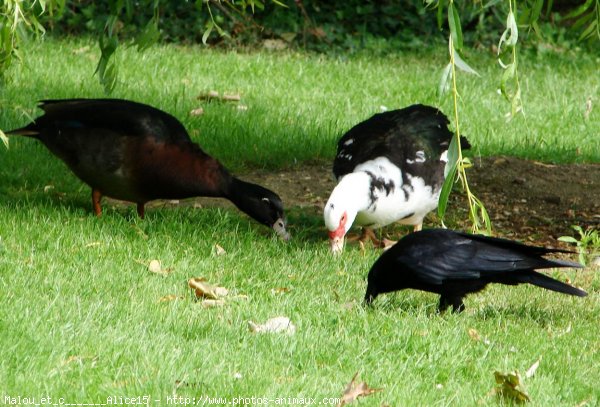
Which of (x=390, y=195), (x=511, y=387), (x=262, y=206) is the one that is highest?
(x=511, y=387)

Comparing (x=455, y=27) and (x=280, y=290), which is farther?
(x=280, y=290)

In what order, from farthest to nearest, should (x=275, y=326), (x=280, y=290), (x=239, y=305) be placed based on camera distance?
(x=280, y=290) < (x=239, y=305) < (x=275, y=326)

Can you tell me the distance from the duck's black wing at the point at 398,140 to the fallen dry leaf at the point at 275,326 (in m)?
2.18

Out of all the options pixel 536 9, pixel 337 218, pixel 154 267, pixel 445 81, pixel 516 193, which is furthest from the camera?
pixel 516 193

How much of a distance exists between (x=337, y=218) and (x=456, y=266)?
4.08 ft

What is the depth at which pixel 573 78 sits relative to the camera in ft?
38.0

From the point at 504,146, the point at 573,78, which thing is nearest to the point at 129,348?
the point at 504,146

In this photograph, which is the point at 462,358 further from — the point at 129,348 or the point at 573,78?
the point at 573,78

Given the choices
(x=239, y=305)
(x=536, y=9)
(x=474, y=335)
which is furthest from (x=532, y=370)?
(x=536, y=9)

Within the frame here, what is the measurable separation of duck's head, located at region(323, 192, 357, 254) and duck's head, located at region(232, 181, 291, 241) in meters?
0.42

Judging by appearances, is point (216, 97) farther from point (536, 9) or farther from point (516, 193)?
point (536, 9)

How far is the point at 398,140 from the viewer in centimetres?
649

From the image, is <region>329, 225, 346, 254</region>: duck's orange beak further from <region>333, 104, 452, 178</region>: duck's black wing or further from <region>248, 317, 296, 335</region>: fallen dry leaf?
<region>248, 317, 296, 335</region>: fallen dry leaf

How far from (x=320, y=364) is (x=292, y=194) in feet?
11.6
